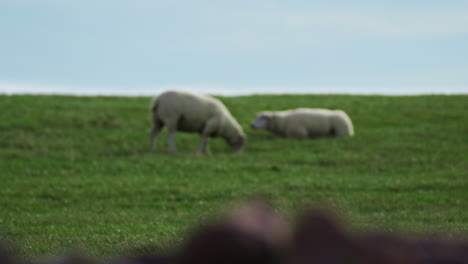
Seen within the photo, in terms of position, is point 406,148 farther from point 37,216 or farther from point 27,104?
point 27,104

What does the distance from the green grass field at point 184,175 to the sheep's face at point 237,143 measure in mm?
565

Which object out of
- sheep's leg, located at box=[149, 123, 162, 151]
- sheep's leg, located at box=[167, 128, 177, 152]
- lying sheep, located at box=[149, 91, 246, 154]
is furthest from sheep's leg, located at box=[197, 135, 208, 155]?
sheep's leg, located at box=[149, 123, 162, 151]

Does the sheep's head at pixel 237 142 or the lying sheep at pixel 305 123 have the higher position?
the lying sheep at pixel 305 123

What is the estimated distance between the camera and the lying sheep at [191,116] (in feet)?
84.5

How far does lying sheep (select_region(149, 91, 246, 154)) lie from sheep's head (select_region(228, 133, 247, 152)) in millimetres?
36

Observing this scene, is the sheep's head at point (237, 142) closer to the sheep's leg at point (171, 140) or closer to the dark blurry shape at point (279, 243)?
the sheep's leg at point (171, 140)

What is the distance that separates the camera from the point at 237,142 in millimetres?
27016

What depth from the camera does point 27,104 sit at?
3453 centimetres

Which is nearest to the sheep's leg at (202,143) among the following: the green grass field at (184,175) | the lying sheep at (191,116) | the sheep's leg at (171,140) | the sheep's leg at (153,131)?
the lying sheep at (191,116)

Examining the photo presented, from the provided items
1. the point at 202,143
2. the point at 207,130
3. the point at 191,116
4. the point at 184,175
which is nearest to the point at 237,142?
the point at 202,143

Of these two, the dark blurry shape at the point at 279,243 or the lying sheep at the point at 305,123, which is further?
the lying sheep at the point at 305,123

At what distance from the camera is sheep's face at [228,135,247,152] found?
1059 inches

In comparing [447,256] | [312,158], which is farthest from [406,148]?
[447,256]

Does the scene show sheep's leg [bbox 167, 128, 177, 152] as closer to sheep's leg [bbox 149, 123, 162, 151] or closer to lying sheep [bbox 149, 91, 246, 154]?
lying sheep [bbox 149, 91, 246, 154]
